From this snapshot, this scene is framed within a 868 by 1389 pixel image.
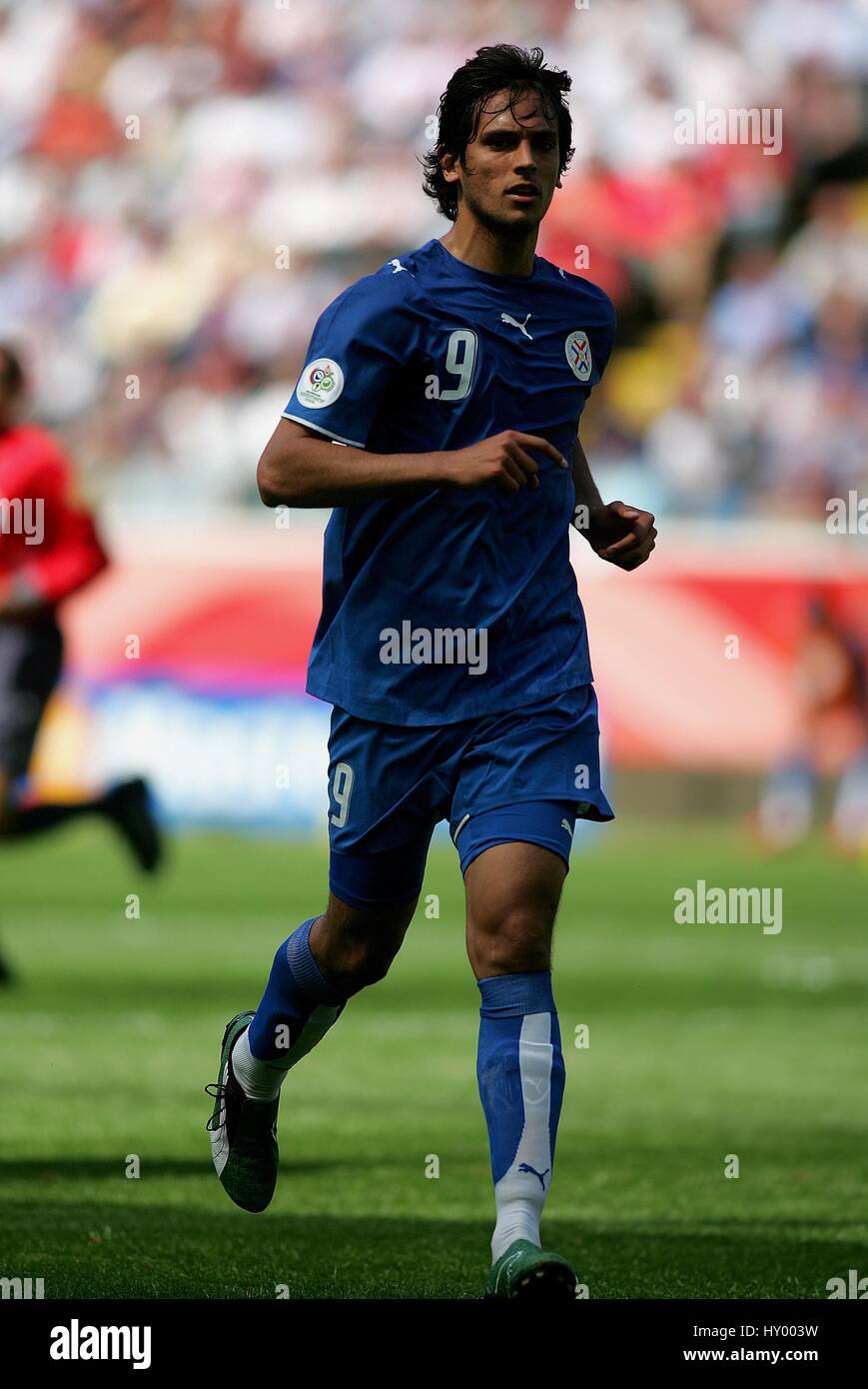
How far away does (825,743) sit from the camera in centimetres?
1716

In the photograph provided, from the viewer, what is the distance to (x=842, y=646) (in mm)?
16547

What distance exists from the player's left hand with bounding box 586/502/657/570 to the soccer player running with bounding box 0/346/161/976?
5.03 metres

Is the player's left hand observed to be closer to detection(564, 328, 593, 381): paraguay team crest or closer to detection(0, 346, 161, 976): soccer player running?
detection(564, 328, 593, 381): paraguay team crest

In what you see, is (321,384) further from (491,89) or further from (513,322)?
(491,89)

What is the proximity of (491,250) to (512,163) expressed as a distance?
0.19 m

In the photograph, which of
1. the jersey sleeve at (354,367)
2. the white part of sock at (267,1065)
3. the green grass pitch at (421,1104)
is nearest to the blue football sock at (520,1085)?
the green grass pitch at (421,1104)

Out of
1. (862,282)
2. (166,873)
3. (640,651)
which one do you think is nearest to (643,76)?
(862,282)

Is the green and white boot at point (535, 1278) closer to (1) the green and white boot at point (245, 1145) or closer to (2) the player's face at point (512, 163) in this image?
(1) the green and white boot at point (245, 1145)

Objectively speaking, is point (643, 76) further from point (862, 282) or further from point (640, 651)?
point (640, 651)

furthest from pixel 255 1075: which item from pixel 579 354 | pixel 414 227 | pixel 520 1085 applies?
pixel 414 227

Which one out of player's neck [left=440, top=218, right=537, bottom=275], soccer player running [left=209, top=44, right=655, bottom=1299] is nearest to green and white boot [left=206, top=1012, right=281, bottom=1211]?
soccer player running [left=209, top=44, right=655, bottom=1299]

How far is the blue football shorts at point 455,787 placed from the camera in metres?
4.33

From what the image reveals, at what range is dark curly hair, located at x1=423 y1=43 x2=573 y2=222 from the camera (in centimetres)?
450

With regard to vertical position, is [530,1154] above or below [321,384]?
below
